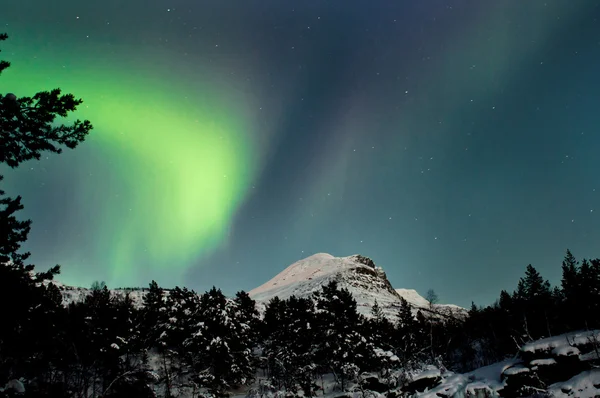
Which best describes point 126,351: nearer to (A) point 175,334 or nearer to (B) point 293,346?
(A) point 175,334

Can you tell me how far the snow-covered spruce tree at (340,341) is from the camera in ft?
127

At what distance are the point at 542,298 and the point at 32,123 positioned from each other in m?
73.9

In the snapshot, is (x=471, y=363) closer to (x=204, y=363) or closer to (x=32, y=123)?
(x=204, y=363)

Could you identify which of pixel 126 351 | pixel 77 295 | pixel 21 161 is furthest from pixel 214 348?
pixel 77 295

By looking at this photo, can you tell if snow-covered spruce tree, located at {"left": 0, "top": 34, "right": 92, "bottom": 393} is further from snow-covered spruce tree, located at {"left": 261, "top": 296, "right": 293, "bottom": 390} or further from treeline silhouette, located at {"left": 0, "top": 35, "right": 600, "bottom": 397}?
snow-covered spruce tree, located at {"left": 261, "top": 296, "right": 293, "bottom": 390}

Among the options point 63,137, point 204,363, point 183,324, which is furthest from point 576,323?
point 63,137

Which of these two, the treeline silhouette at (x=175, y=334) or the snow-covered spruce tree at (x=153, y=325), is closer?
the treeline silhouette at (x=175, y=334)

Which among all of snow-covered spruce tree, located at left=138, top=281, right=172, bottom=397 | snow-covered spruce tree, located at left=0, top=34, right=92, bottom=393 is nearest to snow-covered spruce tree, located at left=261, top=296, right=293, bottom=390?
snow-covered spruce tree, located at left=138, top=281, right=172, bottom=397

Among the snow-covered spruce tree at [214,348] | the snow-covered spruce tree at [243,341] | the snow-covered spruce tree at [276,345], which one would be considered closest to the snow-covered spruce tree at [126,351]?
the snow-covered spruce tree at [214,348]

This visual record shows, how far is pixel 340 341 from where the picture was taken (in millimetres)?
39781

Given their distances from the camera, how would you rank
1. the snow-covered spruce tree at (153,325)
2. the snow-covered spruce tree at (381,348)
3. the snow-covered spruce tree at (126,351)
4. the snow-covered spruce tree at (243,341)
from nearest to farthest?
the snow-covered spruce tree at (126,351), the snow-covered spruce tree at (381,348), the snow-covered spruce tree at (243,341), the snow-covered spruce tree at (153,325)

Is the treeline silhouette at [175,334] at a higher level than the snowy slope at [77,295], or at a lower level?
lower

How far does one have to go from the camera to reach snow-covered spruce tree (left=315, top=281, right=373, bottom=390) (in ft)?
127

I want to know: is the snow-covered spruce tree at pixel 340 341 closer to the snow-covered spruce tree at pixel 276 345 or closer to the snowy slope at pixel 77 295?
the snow-covered spruce tree at pixel 276 345
